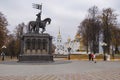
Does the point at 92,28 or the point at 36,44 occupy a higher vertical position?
the point at 92,28

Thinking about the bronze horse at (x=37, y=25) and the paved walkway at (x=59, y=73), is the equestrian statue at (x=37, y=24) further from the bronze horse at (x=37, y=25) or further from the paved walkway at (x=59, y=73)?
the paved walkway at (x=59, y=73)

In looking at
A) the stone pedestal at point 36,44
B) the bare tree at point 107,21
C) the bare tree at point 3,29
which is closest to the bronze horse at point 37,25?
the stone pedestal at point 36,44

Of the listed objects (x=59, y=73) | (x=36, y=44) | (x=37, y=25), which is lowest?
(x=59, y=73)

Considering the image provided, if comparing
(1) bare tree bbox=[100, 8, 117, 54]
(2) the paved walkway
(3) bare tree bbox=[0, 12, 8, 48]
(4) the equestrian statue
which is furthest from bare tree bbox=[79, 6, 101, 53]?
(2) the paved walkway

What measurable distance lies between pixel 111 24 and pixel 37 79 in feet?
184

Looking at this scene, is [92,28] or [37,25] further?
[92,28]

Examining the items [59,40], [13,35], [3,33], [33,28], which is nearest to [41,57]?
[33,28]

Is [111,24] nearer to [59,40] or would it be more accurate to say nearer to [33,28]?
[33,28]

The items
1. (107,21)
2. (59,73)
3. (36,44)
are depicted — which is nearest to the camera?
(59,73)

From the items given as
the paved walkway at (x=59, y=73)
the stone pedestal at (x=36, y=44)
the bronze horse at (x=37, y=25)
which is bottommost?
the paved walkway at (x=59, y=73)

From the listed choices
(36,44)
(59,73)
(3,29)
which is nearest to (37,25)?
(36,44)

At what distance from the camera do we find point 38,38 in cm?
4269

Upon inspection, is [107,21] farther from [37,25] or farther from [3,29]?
[37,25]

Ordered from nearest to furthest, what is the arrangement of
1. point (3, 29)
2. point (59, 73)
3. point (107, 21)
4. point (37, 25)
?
point (59, 73) < point (37, 25) < point (3, 29) < point (107, 21)
